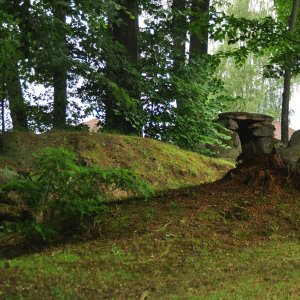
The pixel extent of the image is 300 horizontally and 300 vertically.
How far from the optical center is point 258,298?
3969mm

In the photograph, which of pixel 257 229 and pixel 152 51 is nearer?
pixel 257 229

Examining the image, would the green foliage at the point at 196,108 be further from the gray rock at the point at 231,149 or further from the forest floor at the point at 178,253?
the forest floor at the point at 178,253

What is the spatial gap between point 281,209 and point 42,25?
377 cm

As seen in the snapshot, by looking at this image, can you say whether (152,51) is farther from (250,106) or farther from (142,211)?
(250,106)

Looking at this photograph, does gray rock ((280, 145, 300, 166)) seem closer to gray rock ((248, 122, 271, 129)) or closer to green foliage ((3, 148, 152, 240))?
green foliage ((3, 148, 152, 240))

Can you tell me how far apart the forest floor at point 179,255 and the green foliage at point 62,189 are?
0.29 m

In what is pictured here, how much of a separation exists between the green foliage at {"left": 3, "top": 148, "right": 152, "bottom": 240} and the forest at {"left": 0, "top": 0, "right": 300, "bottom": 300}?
0.02 m

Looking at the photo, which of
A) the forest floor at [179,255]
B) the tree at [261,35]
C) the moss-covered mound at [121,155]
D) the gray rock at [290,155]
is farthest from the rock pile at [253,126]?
the forest floor at [179,255]

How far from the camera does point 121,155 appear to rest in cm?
1069

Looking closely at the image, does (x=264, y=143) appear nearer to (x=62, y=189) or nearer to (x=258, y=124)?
(x=258, y=124)

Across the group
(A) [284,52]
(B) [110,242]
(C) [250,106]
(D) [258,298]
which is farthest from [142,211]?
(C) [250,106]

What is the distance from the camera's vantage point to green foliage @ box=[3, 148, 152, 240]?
5785 millimetres

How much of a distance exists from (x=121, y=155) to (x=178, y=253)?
18.1 feet

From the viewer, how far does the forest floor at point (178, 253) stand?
4320 millimetres
